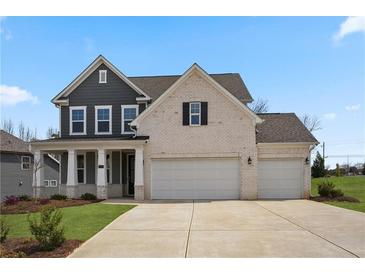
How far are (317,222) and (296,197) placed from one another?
8.81 meters

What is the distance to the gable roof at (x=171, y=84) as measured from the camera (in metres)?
24.7

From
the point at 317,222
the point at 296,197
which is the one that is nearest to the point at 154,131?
the point at 296,197

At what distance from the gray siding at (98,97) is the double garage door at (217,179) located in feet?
16.9

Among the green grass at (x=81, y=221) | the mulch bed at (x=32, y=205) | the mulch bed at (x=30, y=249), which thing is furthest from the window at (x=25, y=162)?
the mulch bed at (x=30, y=249)

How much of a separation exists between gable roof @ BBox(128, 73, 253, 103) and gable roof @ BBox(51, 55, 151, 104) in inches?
82.6

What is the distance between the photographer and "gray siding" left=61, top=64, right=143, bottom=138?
24.0m

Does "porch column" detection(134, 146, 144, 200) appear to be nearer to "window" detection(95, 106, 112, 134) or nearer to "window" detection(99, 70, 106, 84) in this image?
"window" detection(95, 106, 112, 134)

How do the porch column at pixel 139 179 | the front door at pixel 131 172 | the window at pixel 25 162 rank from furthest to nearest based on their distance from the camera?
the window at pixel 25 162, the front door at pixel 131 172, the porch column at pixel 139 179

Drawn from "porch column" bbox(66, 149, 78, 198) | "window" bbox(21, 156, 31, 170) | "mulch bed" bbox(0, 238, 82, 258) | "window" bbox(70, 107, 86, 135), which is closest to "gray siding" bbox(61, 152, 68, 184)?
"window" bbox(70, 107, 86, 135)

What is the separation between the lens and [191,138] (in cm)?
2098

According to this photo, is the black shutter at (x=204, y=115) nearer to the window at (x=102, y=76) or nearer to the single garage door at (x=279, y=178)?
the single garage door at (x=279, y=178)

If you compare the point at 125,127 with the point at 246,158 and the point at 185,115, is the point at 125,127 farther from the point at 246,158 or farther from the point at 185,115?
the point at 246,158

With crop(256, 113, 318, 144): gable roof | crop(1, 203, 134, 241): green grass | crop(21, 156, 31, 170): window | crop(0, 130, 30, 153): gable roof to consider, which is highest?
crop(256, 113, 318, 144): gable roof

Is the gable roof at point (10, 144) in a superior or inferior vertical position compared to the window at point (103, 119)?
inferior
